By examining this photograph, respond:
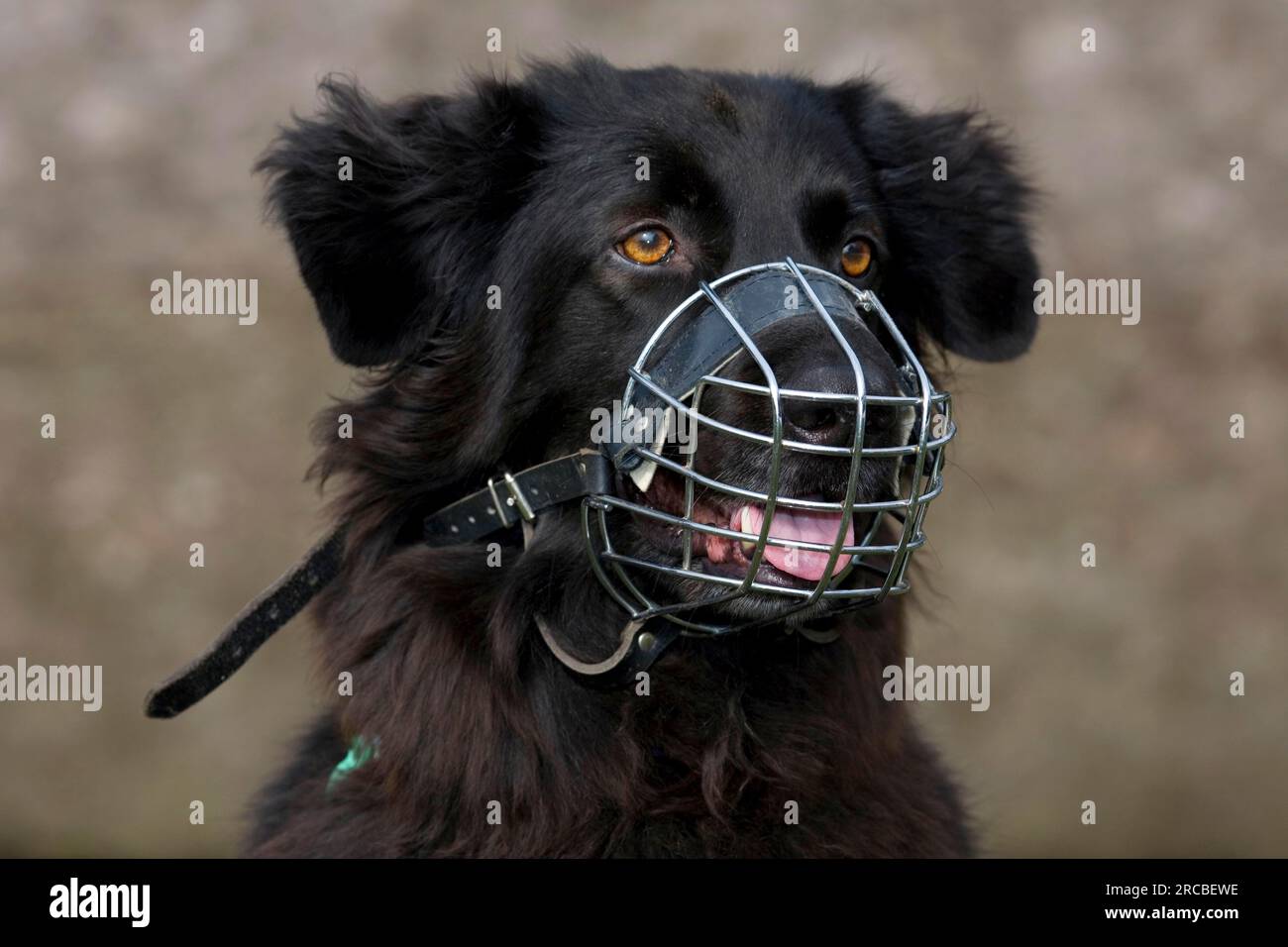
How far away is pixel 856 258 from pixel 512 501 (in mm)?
1136

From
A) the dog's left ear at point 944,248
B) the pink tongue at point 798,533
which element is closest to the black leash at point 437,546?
the pink tongue at point 798,533

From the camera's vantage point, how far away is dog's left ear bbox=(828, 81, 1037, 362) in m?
3.89

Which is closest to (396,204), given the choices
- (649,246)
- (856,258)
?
(649,246)

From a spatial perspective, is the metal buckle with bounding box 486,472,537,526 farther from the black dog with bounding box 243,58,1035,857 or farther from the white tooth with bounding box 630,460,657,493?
the white tooth with bounding box 630,460,657,493

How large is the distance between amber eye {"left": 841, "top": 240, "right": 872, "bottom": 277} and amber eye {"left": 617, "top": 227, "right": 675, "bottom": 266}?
0.52m

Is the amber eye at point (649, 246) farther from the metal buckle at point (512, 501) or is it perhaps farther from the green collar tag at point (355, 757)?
the green collar tag at point (355, 757)

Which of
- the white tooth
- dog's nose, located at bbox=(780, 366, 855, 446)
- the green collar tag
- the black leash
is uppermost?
dog's nose, located at bbox=(780, 366, 855, 446)

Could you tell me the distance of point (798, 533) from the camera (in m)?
2.95

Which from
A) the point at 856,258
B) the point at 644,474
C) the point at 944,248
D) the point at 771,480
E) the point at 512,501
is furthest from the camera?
the point at 944,248

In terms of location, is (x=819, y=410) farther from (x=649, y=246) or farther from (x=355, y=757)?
(x=355, y=757)

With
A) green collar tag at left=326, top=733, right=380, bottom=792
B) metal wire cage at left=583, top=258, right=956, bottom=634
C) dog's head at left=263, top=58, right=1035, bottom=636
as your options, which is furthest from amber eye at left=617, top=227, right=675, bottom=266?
green collar tag at left=326, top=733, right=380, bottom=792

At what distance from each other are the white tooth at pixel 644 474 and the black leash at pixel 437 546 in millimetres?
114

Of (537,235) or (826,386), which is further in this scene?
(537,235)
